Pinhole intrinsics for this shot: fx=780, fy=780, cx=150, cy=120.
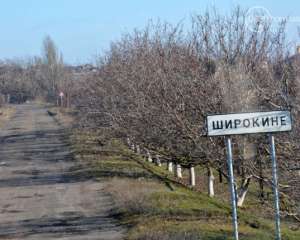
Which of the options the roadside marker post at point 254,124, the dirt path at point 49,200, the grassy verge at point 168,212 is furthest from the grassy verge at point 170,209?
the roadside marker post at point 254,124

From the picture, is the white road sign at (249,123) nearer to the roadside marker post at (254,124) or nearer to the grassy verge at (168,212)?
the roadside marker post at (254,124)

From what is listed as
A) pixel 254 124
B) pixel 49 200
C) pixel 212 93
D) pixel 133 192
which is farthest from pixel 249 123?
pixel 49 200

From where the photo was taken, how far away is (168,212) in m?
17.2

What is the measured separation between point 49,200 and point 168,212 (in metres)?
5.58

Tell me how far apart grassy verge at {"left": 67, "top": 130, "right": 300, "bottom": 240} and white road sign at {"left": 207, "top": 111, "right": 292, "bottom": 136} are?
3.16 m

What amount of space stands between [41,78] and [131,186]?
326 feet

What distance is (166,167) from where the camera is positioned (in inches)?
1323

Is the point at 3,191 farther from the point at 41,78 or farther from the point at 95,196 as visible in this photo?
the point at 41,78

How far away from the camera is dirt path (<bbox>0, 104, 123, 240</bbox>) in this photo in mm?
15992

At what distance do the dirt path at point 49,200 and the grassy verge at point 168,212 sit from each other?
1.69 feet

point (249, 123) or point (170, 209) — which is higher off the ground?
point (249, 123)

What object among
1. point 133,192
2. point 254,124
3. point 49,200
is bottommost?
point 49,200

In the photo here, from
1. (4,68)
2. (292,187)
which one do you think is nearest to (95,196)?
(292,187)

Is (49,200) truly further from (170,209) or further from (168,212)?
(168,212)
